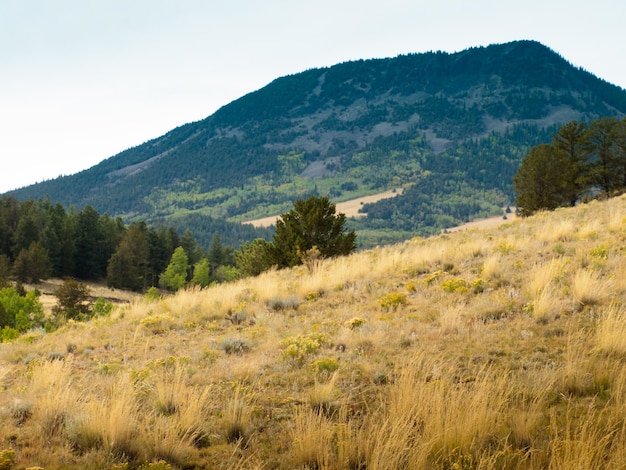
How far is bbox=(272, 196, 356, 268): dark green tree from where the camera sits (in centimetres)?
2319

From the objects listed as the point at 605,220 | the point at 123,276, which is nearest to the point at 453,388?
the point at 605,220

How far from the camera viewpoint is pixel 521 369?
4.78 meters

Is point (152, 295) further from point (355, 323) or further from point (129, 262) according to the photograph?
point (129, 262)

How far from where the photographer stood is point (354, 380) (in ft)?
16.7

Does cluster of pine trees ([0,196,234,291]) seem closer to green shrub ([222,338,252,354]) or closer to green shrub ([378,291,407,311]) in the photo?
green shrub ([222,338,252,354])

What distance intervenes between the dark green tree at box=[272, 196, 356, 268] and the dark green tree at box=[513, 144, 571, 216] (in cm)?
2743

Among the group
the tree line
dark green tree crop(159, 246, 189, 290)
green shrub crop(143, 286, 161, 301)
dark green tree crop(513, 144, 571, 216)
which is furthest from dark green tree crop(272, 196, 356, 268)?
dark green tree crop(159, 246, 189, 290)

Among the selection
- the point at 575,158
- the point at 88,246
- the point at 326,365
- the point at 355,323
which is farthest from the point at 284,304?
the point at 88,246

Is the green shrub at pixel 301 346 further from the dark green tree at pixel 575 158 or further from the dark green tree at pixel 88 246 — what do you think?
the dark green tree at pixel 88 246

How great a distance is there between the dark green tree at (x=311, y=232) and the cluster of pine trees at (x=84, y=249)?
2013 inches

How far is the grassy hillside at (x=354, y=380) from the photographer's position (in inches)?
138

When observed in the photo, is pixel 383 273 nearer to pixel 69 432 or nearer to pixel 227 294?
pixel 227 294

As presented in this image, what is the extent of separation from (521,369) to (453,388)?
1.19 metres

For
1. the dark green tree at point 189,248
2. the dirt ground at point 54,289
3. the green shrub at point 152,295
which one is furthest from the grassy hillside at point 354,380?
Answer: the dark green tree at point 189,248
